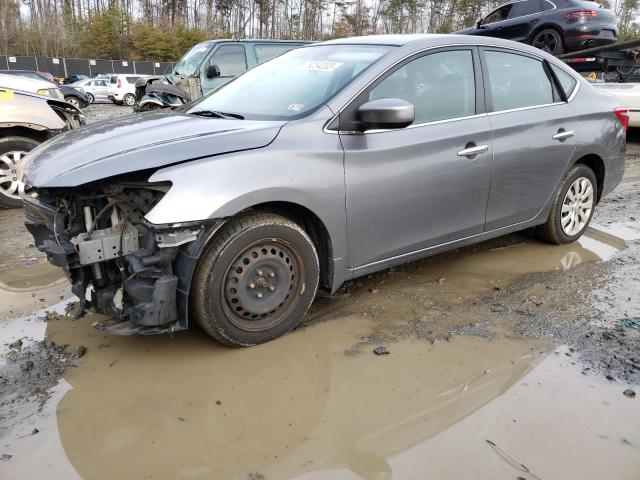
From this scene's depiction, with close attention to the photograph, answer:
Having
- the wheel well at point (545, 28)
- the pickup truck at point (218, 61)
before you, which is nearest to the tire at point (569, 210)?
the pickup truck at point (218, 61)

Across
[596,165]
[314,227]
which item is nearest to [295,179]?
[314,227]

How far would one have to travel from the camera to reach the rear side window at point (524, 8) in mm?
11578

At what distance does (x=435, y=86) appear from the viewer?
364 centimetres

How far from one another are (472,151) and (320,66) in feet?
3.81

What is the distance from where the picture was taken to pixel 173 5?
2228 inches

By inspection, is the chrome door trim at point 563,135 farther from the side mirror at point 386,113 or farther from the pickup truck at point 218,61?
the pickup truck at point 218,61

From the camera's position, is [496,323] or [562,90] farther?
[562,90]

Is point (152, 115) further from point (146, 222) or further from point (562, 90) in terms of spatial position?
point (562, 90)

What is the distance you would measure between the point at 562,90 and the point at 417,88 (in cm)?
161

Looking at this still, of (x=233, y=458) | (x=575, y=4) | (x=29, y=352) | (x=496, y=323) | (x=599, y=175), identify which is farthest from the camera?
(x=575, y=4)

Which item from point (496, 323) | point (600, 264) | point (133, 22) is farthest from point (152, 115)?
point (133, 22)

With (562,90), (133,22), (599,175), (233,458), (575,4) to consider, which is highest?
(133,22)

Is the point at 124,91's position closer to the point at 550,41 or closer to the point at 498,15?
the point at 498,15

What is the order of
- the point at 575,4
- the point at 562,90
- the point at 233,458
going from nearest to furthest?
1. the point at 233,458
2. the point at 562,90
3. the point at 575,4
